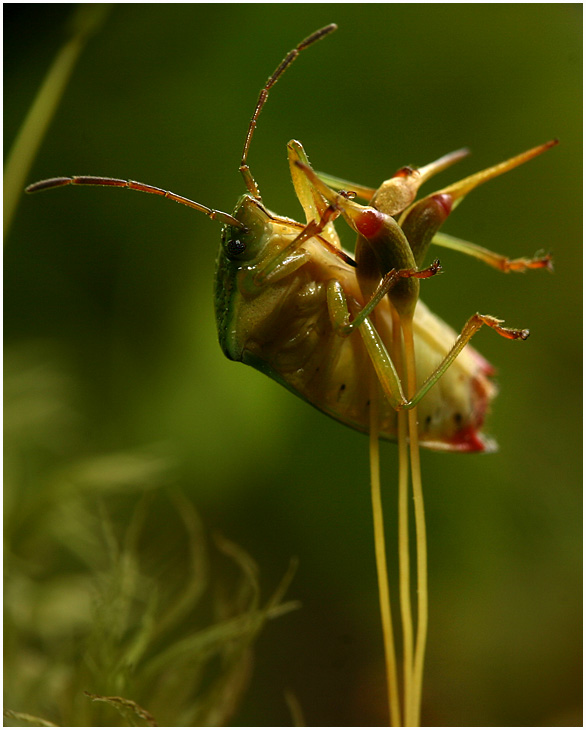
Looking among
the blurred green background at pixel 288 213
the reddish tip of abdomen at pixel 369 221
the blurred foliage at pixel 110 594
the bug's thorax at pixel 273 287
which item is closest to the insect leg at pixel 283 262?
the bug's thorax at pixel 273 287

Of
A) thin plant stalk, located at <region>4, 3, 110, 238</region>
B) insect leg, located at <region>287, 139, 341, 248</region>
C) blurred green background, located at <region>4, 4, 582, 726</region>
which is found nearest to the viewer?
insect leg, located at <region>287, 139, 341, 248</region>

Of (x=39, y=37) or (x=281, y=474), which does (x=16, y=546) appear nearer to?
(x=281, y=474)

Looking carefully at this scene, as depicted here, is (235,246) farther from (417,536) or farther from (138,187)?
(417,536)

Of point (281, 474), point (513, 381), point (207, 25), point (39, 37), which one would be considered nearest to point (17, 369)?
point (281, 474)

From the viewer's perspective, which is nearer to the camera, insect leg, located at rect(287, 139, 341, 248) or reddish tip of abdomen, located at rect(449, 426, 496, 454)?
insect leg, located at rect(287, 139, 341, 248)

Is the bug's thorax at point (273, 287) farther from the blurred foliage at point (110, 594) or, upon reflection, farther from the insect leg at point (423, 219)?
the blurred foliage at point (110, 594)

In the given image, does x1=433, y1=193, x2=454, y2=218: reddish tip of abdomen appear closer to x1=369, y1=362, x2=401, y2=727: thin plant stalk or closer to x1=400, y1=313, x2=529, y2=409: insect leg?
x1=400, y1=313, x2=529, y2=409: insect leg

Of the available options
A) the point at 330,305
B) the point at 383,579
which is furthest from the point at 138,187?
the point at 383,579

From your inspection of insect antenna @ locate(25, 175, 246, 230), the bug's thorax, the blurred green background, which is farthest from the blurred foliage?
insect antenna @ locate(25, 175, 246, 230)
